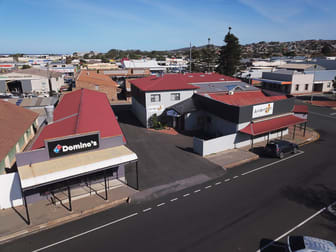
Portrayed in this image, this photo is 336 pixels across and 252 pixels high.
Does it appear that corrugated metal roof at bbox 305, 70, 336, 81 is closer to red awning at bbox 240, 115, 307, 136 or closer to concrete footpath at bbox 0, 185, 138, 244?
red awning at bbox 240, 115, 307, 136

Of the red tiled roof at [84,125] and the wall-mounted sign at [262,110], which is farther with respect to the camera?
the wall-mounted sign at [262,110]

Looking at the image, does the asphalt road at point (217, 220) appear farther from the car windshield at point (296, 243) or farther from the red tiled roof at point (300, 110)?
the red tiled roof at point (300, 110)

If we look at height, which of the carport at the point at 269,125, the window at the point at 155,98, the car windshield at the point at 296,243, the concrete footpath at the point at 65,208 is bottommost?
the concrete footpath at the point at 65,208

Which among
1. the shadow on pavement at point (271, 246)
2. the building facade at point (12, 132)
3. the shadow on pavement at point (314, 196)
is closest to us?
the shadow on pavement at point (271, 246)

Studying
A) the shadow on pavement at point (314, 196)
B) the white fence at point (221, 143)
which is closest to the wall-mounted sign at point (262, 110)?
the white fence at point (221, 143)

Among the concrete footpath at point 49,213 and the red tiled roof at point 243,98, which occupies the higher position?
the red tiled roof at point 243,98

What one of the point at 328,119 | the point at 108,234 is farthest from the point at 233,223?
the point at 328,119

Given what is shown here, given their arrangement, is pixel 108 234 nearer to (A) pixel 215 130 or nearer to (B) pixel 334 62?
(A) pixel 215 130

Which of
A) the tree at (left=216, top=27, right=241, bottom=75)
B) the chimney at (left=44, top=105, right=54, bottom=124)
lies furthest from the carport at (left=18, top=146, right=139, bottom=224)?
the tree at (left=216, top=27, right=241, bottom=75)
